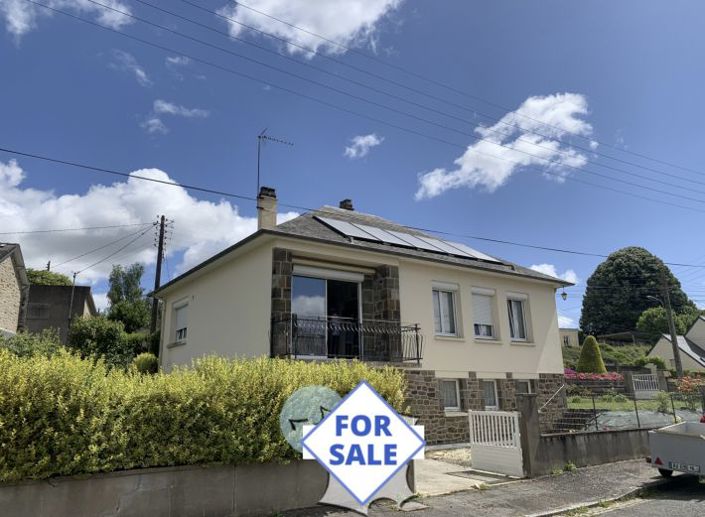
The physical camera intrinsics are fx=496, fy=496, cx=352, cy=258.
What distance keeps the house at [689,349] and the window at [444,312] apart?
40.9 metres

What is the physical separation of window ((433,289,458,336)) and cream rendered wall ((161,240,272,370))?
5452 mm

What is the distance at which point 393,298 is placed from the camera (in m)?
13.7

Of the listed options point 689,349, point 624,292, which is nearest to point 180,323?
point 689,349

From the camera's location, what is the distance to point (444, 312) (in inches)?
606

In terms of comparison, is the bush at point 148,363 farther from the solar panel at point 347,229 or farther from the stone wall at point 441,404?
the stone wall at point 441,404

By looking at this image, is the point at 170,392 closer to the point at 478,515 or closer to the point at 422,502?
the point at 422,502

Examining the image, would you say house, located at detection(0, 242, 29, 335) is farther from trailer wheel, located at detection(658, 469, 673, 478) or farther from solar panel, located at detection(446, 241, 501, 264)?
trailer wheel, located at detection(658, 469, 673, 478)

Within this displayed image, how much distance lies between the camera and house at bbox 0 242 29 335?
27.8m

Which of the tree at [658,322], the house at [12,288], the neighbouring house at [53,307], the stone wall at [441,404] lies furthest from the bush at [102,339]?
the tree at [658,322]

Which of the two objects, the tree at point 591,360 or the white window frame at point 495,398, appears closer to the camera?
the white window frame at point 495,398

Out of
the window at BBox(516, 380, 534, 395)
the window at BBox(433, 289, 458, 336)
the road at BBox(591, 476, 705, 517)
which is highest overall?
the window at BBox(433, 289, 458, 336)

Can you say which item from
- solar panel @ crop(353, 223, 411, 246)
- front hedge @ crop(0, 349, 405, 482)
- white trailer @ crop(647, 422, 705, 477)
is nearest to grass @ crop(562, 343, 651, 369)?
solar panel @ crop(353, 223, 411, 246)

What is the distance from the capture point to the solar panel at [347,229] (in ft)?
45.8

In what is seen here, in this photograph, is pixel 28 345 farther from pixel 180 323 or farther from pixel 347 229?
pixel 347 229
